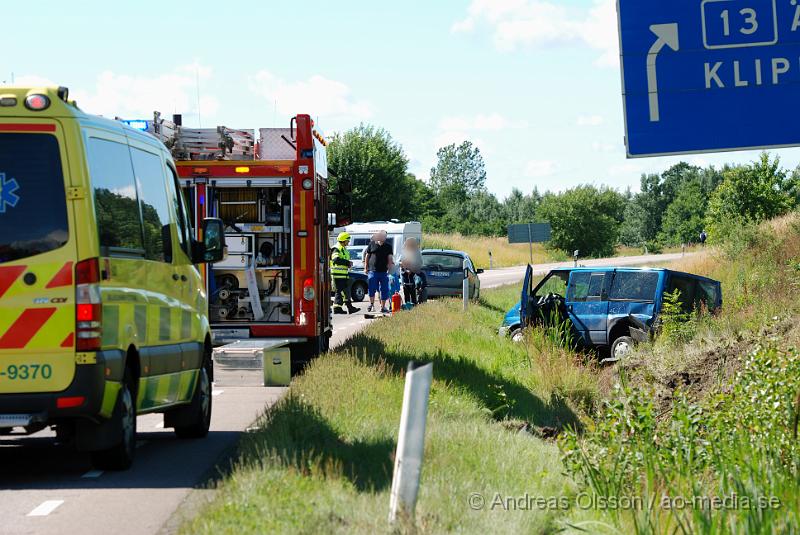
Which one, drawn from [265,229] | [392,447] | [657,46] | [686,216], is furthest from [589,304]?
[686,216]

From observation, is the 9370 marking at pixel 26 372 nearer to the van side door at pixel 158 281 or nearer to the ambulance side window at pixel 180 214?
the van side door at pixel 158 281

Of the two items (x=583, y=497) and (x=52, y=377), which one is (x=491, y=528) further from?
(x=52, y=377)

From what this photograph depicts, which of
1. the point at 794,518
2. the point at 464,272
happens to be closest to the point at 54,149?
the point at 794,518

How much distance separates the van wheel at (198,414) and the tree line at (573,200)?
8.44m

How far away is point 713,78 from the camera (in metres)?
10.5

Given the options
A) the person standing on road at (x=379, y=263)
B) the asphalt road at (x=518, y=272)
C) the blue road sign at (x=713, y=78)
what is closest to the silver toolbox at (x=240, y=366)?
the blue road sign at (x=713, y=78)

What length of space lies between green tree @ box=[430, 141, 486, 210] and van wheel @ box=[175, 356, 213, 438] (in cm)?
14476

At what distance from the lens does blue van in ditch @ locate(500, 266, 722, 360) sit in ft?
64.4

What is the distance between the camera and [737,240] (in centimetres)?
3581

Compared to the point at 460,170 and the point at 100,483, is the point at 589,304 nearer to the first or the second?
the point at 100,483

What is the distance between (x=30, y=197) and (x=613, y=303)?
12.8m

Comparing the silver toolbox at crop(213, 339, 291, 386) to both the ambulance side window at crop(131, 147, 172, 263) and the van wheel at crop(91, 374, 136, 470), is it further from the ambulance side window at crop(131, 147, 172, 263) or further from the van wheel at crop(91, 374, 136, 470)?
the van wheel at crop(91, 374, 136, 470)

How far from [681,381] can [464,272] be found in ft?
57.3

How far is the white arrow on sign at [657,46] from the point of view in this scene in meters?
10.6
